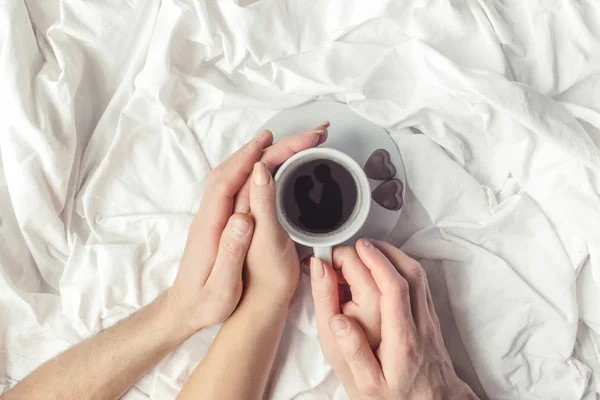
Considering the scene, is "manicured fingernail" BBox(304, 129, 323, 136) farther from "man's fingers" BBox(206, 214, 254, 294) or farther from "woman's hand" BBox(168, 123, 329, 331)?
"man's fingers" BBox(206, 214, 254, 294)

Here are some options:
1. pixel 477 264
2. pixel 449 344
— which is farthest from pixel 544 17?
pixel 449 344

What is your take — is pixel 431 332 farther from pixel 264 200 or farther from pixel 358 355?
pixel 264 200

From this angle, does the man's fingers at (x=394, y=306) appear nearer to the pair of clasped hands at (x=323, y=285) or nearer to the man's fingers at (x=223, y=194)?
the pair of clasped hands at (x=323, y=285)

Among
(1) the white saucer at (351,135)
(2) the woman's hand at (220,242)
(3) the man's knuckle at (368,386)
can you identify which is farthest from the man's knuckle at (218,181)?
(3) the man's knuckle at (368,386)

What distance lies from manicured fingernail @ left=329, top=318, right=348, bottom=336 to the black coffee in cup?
0.11 meters

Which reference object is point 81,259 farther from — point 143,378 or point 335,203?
point 335,203

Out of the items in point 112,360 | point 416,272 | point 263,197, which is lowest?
point 112,360

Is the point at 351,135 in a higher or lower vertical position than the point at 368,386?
higher

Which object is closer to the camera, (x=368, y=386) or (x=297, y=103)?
(x=368, y=386)

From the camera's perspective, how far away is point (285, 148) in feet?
2.41

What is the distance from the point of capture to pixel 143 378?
81 cm

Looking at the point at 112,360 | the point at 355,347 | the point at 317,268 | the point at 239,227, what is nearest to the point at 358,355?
the point at 355,347

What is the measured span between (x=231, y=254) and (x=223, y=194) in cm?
9

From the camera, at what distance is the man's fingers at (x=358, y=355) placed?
0.67m
